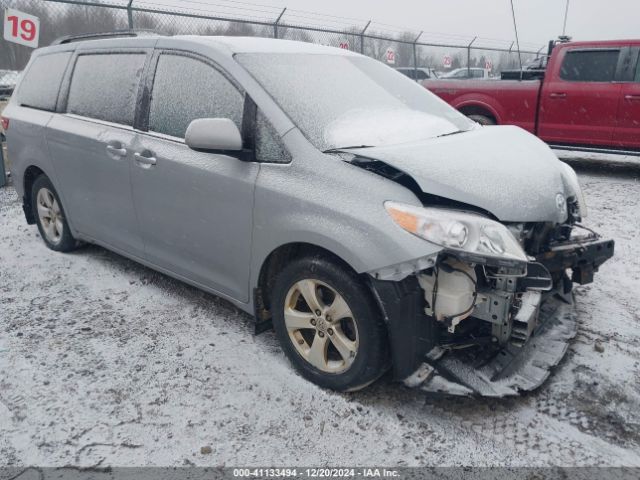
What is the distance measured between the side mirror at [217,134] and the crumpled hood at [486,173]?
62cm

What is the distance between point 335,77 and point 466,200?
1270 millimetres

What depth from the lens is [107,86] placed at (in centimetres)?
376

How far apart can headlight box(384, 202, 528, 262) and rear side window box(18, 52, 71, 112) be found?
10.7 ft

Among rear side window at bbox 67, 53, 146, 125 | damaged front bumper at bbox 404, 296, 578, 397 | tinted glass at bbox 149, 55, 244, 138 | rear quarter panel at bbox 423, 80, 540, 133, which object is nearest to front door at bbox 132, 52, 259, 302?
tinted glass at bbox 149, 55, 244, 138

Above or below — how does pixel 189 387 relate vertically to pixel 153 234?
below

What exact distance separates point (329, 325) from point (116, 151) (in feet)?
6.43

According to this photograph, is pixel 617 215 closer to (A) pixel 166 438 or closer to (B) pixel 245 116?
(B) pixel 245 116

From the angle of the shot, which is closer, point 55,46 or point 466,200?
point 466,200

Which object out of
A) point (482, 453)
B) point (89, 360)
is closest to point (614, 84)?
point (482, 453)

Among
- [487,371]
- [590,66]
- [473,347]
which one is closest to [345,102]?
[473,347]

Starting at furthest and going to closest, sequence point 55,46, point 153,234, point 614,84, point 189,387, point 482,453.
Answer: point 614,84 < point 55,46 < point 153,234 < point 189,387 < point 482,453

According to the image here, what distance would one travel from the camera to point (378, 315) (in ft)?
8.09

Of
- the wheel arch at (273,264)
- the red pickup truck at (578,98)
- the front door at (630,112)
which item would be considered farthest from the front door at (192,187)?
the front door at (630,112)

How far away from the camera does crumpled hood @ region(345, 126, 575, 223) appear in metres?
2.44
